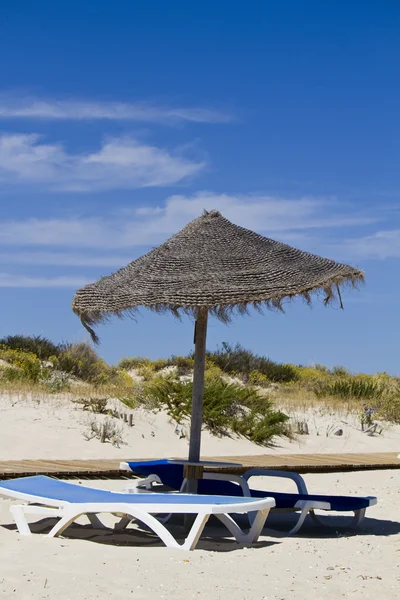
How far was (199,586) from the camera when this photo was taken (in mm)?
5312

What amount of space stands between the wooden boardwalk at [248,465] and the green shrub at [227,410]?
1.99 metres

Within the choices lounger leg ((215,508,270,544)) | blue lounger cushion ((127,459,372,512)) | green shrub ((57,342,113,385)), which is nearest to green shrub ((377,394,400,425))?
green shrub ((57,342,113,385))

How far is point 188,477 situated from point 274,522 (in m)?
1.39

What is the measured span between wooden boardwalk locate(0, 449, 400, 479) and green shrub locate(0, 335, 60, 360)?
10509 millimetres

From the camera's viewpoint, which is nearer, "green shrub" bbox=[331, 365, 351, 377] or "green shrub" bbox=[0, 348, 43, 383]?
"green shrub" bbox=[0, 348, 43, 383]

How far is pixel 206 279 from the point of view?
753 cm

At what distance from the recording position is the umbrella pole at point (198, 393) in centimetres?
801

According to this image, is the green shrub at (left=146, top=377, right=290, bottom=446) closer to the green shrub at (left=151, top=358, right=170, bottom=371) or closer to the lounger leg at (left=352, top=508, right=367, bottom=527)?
the lounger leg at (left=352, top=508, right=367, bottom=527)

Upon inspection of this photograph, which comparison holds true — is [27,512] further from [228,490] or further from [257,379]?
[257,379]

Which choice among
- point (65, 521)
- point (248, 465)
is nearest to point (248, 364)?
point (248, 465)

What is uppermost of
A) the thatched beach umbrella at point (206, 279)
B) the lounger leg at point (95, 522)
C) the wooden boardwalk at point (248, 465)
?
the thatched beach umbrella at point (206, 279)

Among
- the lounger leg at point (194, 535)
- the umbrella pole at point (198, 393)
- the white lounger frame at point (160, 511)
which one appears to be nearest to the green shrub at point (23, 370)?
the umbrella pole at point (198, 393)

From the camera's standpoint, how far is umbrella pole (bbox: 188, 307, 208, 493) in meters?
8.01

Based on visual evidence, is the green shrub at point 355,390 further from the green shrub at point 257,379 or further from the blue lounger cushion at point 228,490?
the blue lounger cushion at point 228,490
